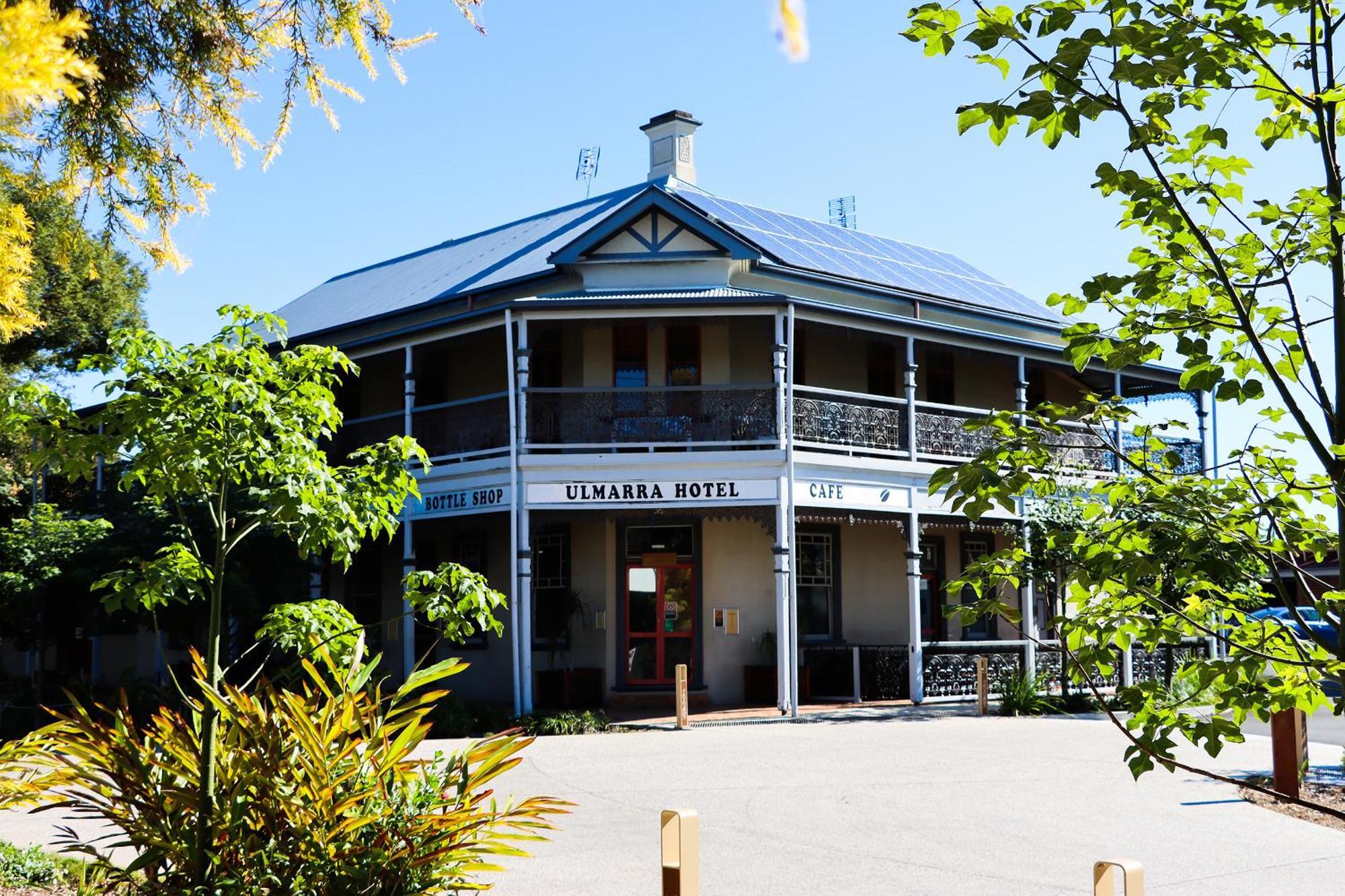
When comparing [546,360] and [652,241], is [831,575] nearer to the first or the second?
[546,360]

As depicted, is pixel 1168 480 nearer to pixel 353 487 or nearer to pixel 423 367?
pixel 353 487

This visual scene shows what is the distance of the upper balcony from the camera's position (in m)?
19.5

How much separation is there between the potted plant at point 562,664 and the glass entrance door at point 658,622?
714 millimetres

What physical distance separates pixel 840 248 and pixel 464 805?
2055 cm

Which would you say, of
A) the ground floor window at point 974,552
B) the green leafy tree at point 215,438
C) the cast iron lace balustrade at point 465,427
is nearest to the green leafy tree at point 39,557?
the cast iron lace balustrade at point 465,427

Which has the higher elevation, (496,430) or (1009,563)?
(496,430)

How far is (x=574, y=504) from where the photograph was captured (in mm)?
19047

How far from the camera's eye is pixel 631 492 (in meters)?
19.1

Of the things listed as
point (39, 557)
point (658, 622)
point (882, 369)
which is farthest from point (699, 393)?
point (39, 557)

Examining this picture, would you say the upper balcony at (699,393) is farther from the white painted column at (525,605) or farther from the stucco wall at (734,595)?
the stucco wall at (734,595)

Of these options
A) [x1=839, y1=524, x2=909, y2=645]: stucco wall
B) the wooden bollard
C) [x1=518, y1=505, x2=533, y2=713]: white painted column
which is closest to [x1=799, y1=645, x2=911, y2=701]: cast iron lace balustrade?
[x1=839, y1=524, x2=909, y2=645]: stucco wall

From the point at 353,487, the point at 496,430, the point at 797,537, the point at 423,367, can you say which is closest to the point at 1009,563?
the point at 353,487

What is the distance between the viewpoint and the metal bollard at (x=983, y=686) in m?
19.5

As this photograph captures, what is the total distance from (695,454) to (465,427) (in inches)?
151
